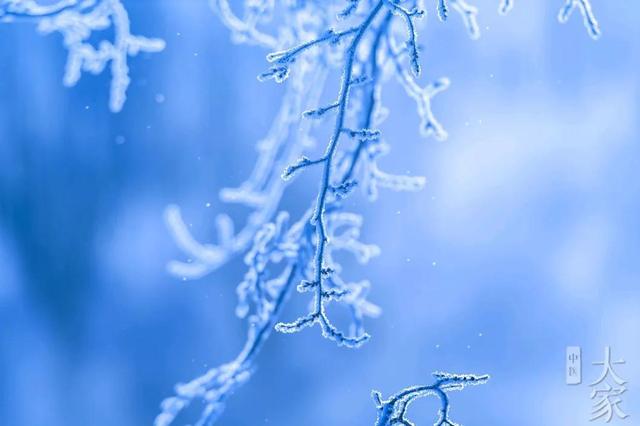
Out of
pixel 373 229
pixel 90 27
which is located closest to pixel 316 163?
pixel 90 27

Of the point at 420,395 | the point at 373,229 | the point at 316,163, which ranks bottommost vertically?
the point at 420,395

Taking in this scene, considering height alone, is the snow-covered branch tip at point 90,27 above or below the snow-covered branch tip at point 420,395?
above

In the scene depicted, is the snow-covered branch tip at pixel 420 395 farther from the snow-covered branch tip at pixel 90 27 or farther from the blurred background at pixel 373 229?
the blurred background at pixel 373 229

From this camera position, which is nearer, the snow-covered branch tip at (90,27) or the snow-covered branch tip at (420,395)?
the snow-covered branch tip at (420,395)

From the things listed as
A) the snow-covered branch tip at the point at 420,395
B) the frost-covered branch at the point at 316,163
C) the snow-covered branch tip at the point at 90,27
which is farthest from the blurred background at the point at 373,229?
the snow-covered branch tip at the point at 420,395

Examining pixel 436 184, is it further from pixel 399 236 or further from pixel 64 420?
pixel 64 420

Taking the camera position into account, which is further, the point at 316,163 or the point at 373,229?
the point at 373,229

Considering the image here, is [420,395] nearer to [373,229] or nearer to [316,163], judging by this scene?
[316,163]

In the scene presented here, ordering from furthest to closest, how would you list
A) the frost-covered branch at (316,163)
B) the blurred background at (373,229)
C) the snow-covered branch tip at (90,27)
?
the blurred background at (373,229) → the snow-covered branch tip at (90,27) → the frost-covered branch at (316,163)

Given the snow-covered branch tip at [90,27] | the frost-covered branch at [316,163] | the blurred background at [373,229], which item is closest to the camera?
the frost-covered branch at [316,163]

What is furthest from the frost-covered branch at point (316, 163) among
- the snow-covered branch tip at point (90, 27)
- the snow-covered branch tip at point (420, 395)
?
the snow-covered branch tip at point (90, 27)

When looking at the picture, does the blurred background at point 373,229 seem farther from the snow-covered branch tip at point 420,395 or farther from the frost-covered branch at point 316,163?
the snow-covered branch tip at point 420,395
